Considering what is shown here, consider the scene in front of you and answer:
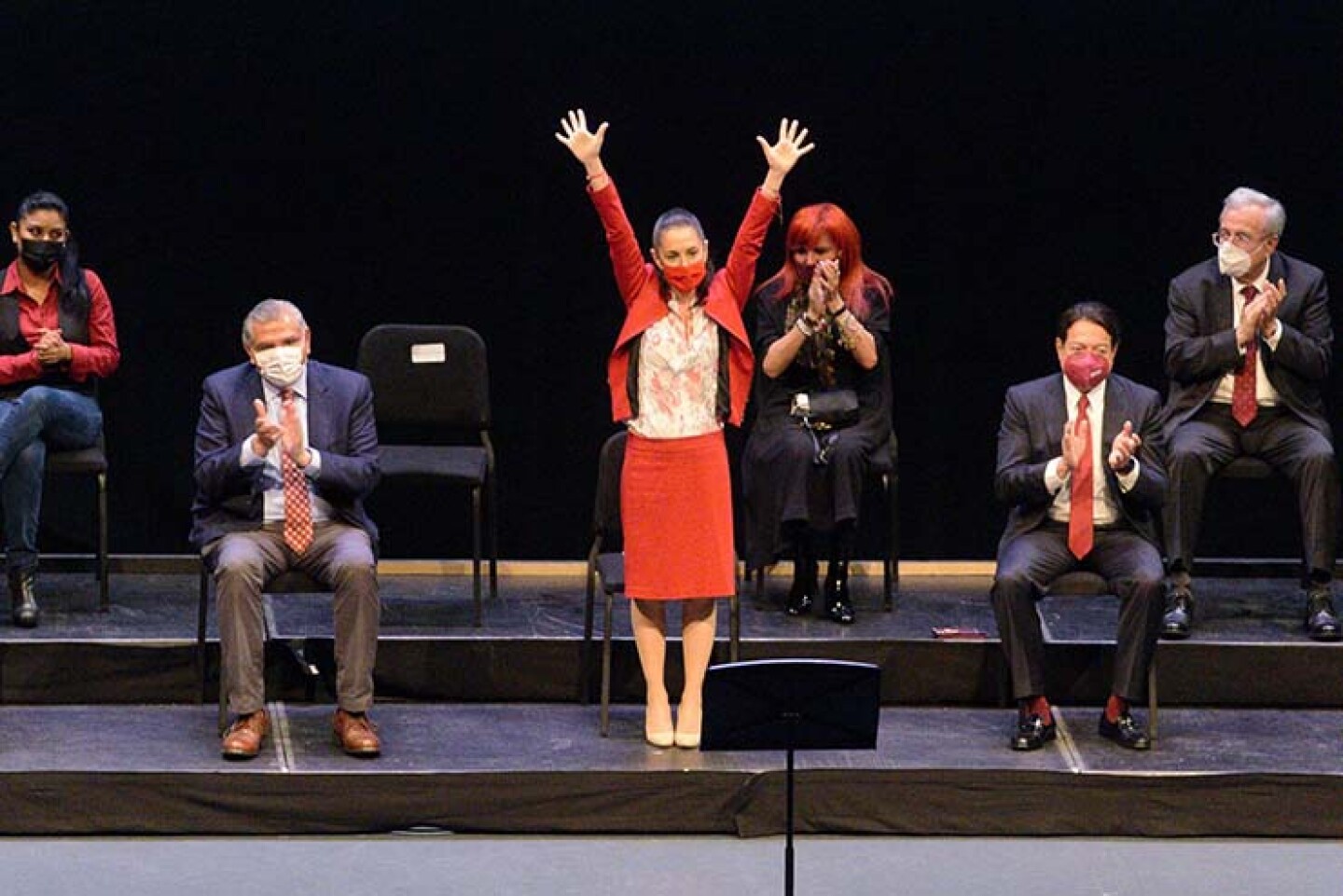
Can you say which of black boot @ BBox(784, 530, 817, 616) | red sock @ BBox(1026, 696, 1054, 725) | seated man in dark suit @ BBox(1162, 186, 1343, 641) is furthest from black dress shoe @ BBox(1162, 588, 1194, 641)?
black boot @ BBox(784, 530, 817, 616)

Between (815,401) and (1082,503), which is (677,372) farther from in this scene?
(1082,503)

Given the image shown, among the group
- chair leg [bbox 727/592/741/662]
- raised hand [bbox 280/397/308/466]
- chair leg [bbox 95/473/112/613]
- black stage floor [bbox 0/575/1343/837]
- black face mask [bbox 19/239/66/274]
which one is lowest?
black stage floor [bbox 0/575/1343/837]

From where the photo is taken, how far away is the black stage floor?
6.64 metres

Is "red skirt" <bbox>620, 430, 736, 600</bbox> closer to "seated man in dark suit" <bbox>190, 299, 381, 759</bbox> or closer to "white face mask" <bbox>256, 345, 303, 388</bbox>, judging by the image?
"seated man in dark suit" <bbox>190, 299, 381, 759</bbox>

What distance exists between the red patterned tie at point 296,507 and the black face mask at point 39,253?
114cm

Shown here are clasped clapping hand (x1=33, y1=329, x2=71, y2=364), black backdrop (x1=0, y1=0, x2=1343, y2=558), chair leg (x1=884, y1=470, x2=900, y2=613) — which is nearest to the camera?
clasped clapping hand (x1=33, y1=329, x2=71, y2=364)

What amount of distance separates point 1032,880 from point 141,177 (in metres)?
3.73

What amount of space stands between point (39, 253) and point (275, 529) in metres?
1.29

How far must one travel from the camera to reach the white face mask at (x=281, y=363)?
22.9 ft

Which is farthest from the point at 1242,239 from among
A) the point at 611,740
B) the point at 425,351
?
the point at 425,351

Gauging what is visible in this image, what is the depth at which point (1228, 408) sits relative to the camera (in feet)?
25.3

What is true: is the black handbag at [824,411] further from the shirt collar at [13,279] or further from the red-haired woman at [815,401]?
the shirt collar at [13,279]

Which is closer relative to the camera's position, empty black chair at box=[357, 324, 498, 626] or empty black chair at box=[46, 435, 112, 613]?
empty black chair at box=[46, 435, 112, 613]

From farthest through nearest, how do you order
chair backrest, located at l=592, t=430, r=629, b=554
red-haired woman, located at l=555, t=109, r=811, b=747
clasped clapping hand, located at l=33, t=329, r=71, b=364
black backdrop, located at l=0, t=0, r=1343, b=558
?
1. black backdrop, located at l=0, t=0, r=1343, b=558
2. clasped clapping hand, located at l=33, t=329, r=71, b=364
3. chair backrest, located at l=592, t=430, r=629, b=554
4. red-haired woman, located at l=555, t=109, r=811, b=747
